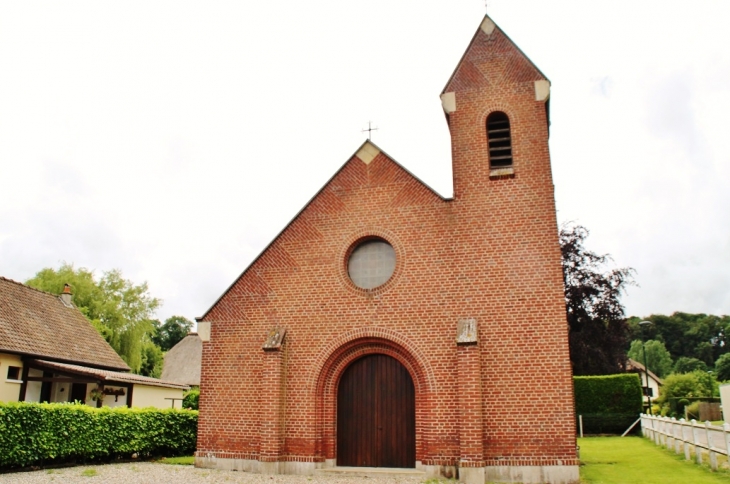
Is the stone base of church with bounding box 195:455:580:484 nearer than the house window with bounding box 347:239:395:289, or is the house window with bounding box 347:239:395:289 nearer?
the stone base of church with bounding box 195:455:580:484

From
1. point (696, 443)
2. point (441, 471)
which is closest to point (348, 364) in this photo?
point (441, 471)

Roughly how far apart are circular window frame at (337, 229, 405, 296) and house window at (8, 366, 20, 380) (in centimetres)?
1451

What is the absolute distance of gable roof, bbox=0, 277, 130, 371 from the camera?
20905 millimetres

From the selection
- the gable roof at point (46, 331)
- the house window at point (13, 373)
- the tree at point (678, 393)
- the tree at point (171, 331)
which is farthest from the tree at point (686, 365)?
the house window at point (13, 373)

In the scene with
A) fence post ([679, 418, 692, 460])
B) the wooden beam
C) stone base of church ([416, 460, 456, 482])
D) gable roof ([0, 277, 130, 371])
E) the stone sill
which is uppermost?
the stone sill

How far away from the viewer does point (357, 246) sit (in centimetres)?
1441

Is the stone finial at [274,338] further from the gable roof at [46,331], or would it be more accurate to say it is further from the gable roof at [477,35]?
the gable roof at [46,331]

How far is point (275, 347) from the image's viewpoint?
44.4 ft

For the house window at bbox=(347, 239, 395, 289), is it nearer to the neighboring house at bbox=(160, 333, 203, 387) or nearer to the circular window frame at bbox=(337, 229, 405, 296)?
the circular window frame at bbox=(337, 229, 405, 296)

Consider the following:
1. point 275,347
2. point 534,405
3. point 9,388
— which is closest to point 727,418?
point 534,405

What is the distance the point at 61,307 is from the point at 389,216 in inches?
782

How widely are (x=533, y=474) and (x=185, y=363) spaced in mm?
33561

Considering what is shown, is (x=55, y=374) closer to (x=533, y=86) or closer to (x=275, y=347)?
(x=275, y=347)

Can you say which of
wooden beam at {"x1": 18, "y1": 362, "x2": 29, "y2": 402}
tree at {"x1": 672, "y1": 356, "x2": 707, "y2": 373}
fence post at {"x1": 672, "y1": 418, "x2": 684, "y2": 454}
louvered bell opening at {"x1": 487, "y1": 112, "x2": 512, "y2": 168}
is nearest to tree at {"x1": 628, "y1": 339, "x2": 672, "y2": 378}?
A: tree at {"x1": 672, "y1": 356, "x2": 707, "y2": 373}
